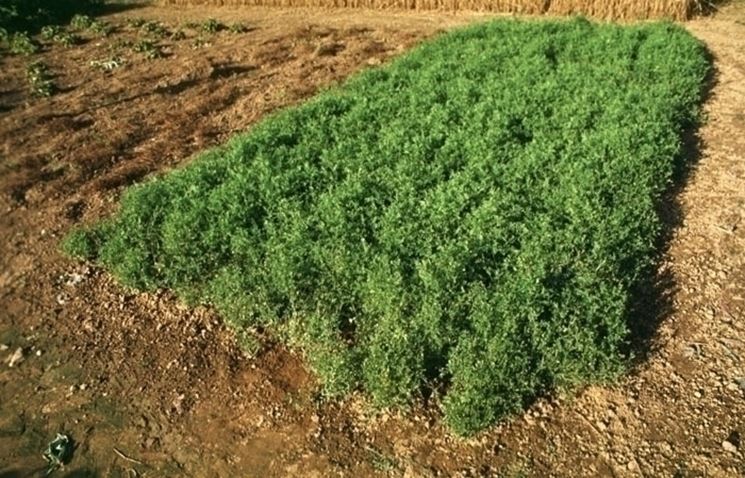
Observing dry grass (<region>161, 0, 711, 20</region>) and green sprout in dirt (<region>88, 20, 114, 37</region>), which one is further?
green sprout in dirt (<region>88, 20, 114, 37</region>)

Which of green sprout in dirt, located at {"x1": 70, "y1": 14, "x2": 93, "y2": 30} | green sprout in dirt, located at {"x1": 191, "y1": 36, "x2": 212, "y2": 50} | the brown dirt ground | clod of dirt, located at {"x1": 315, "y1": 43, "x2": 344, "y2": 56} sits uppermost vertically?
green sprout in dirt, located at {"x1": 70, "y1": 14, "x2": 93, "y2": 30}

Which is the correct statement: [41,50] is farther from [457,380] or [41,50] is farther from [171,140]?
[457,380]

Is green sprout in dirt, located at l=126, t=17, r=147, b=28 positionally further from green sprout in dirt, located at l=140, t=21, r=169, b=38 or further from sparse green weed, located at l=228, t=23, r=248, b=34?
sparse green weed, located at l=228, t=23, r=248, b=34

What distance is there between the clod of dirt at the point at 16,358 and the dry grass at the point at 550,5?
39.1 ft

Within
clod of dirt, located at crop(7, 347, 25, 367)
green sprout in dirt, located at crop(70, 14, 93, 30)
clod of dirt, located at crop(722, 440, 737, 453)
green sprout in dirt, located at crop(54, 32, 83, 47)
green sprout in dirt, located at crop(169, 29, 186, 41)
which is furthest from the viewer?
green sprout in dirt, located at crop(70, 14, 93, 30)

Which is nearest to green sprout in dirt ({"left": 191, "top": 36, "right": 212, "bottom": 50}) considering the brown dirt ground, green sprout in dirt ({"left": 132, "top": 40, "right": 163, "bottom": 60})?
green sprout in dirt ({"left": 132, "top": 40, "right": 163, "bottom": 60})

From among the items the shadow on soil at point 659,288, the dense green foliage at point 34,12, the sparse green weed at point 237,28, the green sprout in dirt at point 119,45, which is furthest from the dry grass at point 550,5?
the shadow on soil at point 659,288

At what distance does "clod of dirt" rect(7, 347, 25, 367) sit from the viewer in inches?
279

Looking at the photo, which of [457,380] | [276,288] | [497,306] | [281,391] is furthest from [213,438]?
[497,306]

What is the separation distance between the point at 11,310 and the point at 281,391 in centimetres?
340

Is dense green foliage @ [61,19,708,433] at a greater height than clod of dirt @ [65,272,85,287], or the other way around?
dense green foliage @ [61,19,708,433]

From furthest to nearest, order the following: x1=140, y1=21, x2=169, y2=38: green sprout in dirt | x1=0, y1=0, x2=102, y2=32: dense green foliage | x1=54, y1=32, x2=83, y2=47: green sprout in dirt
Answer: x1=0, y1=0, x2=102, y2=32: dense green foliage
x1=140, y1=21, x2=169, y2=38: green sprout in dirt
x1=54, y1=32, x2=83, y2=47: green sprout in dirt

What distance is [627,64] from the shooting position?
10641 mm

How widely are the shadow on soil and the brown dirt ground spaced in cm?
3
